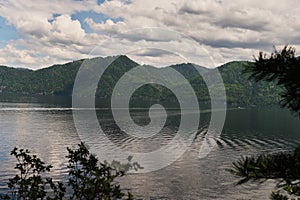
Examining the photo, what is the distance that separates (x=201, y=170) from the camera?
259 feet

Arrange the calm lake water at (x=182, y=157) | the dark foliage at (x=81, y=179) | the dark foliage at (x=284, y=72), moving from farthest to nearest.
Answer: the calm lake water at (x=182, y=157) < the dark foliage at (x=81, y=179) < the dark foliage at (x=284, y=72)

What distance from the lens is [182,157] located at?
310 ft

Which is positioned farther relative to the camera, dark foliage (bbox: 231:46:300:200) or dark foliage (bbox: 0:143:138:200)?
dark foliage (bbox: 0:143:138:200)

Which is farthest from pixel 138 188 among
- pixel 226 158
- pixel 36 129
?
pixel 36 129

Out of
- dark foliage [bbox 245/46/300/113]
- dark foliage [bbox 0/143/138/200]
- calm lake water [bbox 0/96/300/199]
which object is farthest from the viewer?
calm lake water [bbox 0/96/300/199]

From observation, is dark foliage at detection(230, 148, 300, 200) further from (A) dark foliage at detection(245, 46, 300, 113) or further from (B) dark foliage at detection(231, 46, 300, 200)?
(A) dark foliage at detection(245, 46, 300, 113)

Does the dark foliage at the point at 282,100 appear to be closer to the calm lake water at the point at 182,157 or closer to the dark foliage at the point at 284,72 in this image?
the dark foliage at the point at 284,72

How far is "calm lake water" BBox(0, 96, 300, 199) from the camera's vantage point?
2518 inches

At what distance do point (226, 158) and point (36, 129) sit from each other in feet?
263

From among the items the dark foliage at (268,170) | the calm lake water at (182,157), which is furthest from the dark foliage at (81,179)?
the calm lake water at (182,157)

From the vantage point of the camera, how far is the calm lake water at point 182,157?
6397 cm

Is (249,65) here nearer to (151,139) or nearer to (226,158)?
(226,158)

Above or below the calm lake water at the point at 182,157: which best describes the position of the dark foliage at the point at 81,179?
above

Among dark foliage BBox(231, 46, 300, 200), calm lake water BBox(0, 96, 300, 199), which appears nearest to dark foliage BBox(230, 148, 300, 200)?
dark foliage BBox(231, 46, 300, 200)
